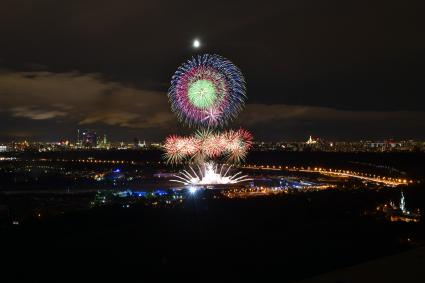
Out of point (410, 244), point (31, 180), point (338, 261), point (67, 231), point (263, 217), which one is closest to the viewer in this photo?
point (338, 261)

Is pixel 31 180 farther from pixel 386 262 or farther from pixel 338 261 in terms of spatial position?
pixel 386 262

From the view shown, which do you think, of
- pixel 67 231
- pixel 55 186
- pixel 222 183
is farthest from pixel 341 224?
pixel 55 186

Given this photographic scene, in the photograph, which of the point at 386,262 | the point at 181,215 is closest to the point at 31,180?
the point at 181,215

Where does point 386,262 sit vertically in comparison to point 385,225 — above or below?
above

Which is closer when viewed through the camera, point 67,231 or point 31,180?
point 67,231

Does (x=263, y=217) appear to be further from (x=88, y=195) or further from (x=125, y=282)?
(x=88, y=195)

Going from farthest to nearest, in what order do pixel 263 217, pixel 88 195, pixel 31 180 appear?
A: pixel 31 180 → pixel 88 195 → pixel 263 217
